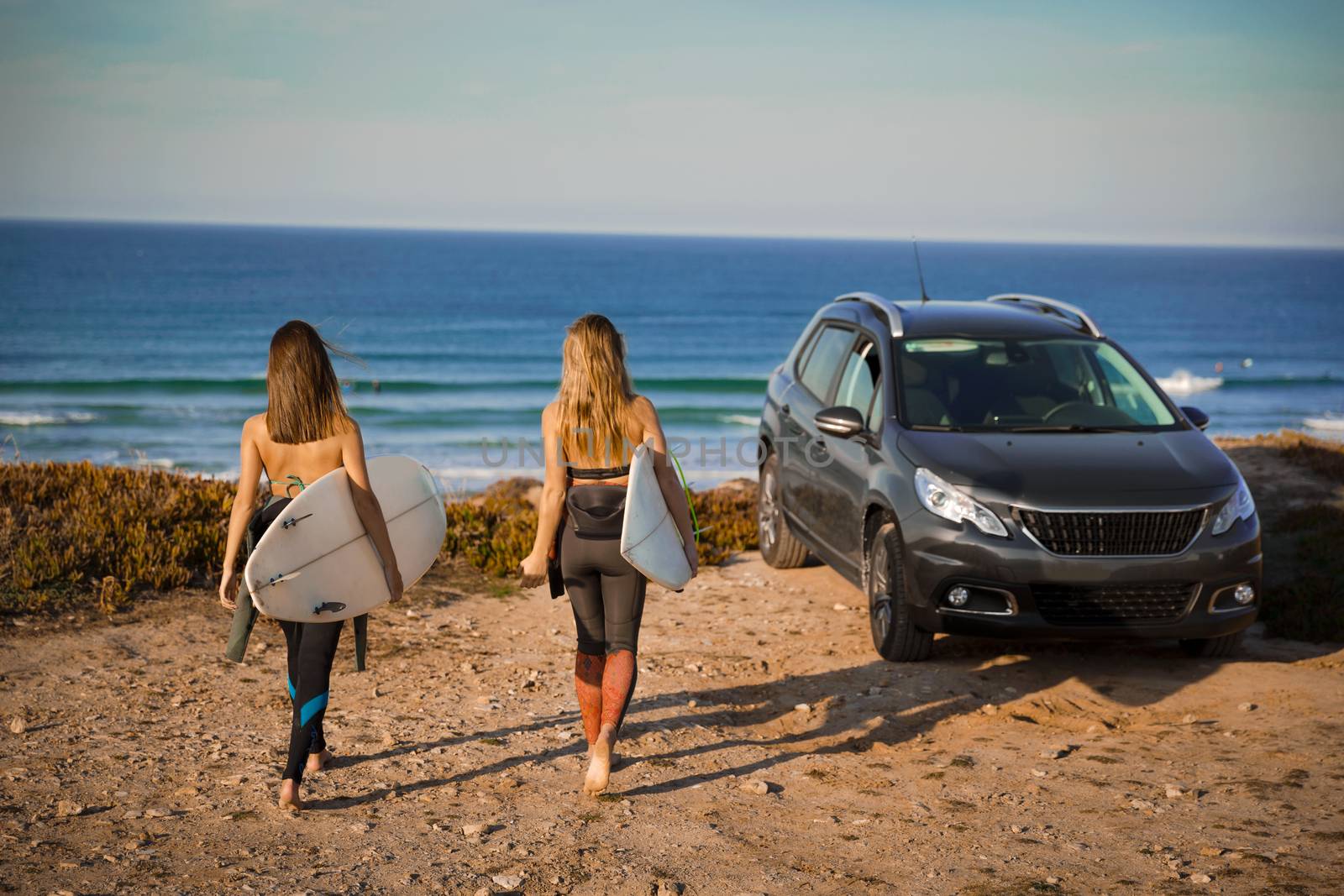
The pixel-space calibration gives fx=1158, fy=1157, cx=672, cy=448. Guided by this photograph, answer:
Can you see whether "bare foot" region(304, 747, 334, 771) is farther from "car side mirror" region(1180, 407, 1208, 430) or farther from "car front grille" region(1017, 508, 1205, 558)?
"car side mirror" region(1180, 407, 1208, 430)

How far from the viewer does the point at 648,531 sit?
4.80m

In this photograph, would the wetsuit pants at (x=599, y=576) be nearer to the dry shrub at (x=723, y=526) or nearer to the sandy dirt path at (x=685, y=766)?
the sandy dirt path at (x=685, y=766)

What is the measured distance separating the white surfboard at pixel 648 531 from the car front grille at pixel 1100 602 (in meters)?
2.36

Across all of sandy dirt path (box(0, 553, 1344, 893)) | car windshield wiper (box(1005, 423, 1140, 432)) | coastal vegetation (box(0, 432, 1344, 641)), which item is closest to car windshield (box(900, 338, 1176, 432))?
car windshield wiper (box(1005, 423, 1140, 432))

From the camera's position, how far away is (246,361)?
45.9 meters

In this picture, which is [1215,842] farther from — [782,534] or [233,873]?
[782,534]

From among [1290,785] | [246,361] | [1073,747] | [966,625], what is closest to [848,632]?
[966,625]

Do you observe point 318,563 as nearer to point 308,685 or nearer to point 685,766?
A: point 308,685

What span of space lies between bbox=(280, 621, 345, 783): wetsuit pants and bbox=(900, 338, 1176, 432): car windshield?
3895 millimetres

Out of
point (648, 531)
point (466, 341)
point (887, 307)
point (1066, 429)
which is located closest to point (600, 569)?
point (648, 531)

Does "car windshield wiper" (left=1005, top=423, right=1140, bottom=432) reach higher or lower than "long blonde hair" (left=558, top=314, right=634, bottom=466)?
lower

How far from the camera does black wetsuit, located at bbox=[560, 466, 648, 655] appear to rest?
484 cm

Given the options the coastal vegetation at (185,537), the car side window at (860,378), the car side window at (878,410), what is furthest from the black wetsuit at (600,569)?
the coastal vegetation at (185,537)

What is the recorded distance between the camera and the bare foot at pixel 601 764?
16.1 ft
